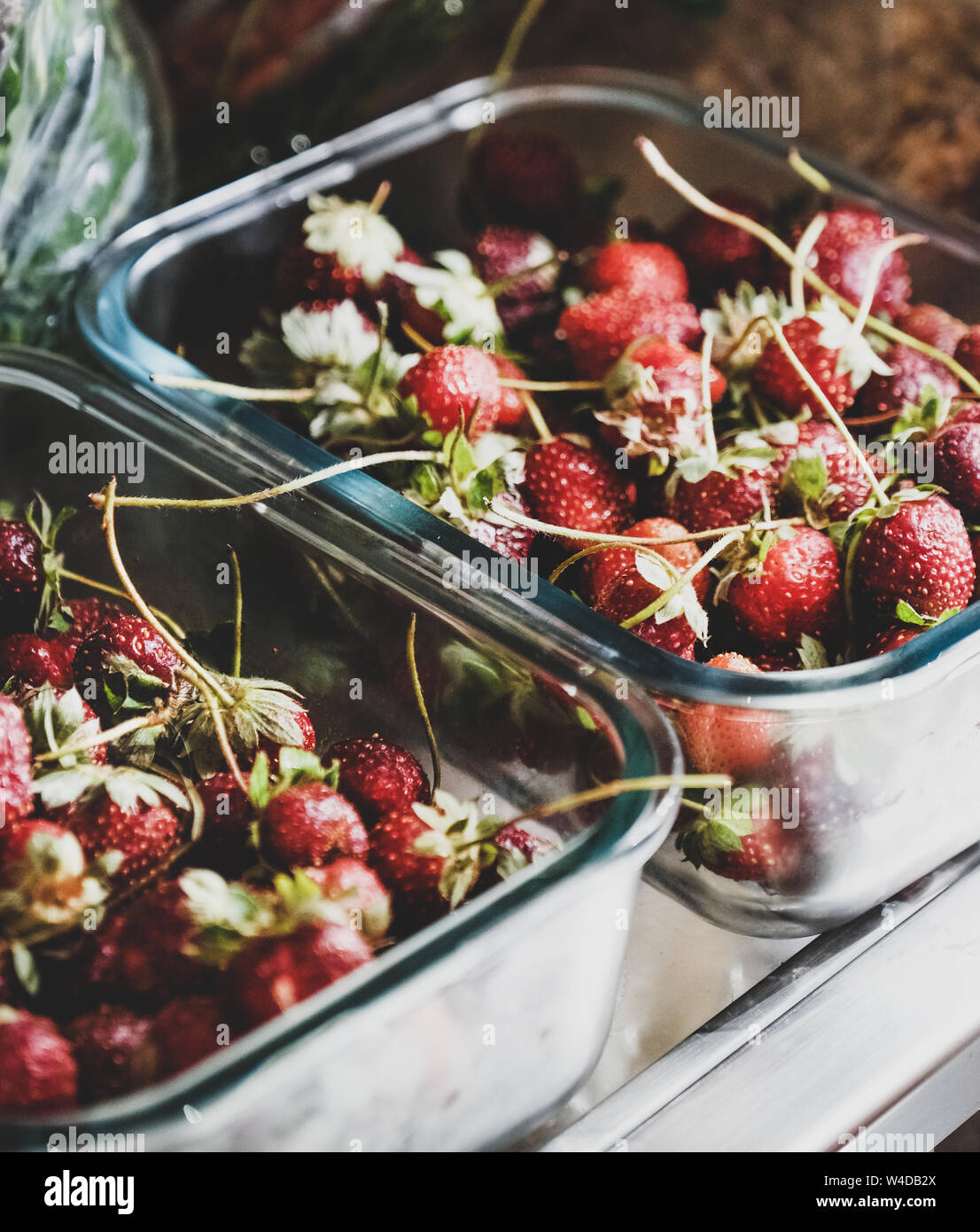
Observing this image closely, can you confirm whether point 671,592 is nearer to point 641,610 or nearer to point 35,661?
point 641,610

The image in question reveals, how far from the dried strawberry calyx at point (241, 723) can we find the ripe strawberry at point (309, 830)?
0.06 metres

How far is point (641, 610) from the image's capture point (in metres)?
0.57

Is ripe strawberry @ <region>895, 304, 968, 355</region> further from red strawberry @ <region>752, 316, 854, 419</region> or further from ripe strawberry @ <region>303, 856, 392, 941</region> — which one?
ripe strawberry @ <region>303, 856, 392, 941</region>

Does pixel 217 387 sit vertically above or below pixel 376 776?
above

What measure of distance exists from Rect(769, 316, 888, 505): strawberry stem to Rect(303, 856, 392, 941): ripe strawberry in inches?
11.7

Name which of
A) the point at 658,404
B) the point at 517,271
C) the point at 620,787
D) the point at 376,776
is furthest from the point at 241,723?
the point at 517,271

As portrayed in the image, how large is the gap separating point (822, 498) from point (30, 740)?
377 mm

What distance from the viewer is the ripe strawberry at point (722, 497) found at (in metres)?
0.62

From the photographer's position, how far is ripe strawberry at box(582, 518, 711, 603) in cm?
59

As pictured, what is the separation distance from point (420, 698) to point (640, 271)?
0.34 meters

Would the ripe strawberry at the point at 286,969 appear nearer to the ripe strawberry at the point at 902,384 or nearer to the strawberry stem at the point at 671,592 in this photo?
the strawberry stem at the point at 671,592

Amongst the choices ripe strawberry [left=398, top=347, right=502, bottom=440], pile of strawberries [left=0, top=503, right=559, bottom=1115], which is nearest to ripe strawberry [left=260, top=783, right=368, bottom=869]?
pile of strawberries [left=0, top=503, right=559, bottom=1115]

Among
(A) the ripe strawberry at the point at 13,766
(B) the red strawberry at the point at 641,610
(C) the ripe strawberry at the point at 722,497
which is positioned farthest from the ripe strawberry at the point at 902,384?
(A) the ripe strawberry at the point at 13,766
